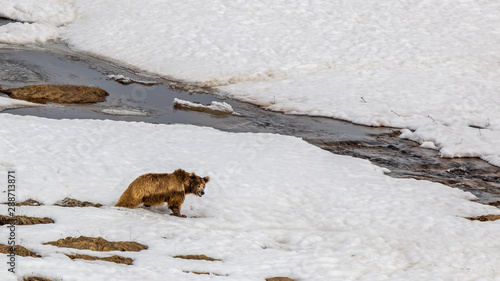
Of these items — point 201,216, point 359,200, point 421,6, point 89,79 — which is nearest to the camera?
point 201,216

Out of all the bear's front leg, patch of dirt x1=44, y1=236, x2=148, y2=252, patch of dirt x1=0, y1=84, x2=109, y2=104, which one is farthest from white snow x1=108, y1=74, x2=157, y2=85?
patch of dirt x1=44, y1=236, x2=148, y2=252

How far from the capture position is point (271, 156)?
18.0 metres

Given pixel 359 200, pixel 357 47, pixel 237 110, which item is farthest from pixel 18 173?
pixel 357 47

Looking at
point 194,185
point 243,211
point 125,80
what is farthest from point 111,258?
point 125,80

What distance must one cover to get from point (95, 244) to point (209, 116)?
43.0 ft

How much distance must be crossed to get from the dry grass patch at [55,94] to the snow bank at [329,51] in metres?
5.61

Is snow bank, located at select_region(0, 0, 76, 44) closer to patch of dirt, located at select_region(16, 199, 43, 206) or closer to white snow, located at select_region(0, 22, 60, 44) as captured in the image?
white snow, located at select_region(0, 22, 60, 44)

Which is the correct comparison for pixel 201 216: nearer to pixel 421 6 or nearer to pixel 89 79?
pixel 89 79

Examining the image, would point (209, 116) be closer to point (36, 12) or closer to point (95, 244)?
point (95, 244)

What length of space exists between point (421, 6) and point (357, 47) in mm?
7386

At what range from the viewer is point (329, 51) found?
98.5ft

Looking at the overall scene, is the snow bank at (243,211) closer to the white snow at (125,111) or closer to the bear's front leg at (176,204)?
the bear's front leg at (176,204)

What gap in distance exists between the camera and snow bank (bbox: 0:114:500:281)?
1067 centimetres

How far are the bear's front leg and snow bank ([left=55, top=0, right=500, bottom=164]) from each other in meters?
→ 12.7
